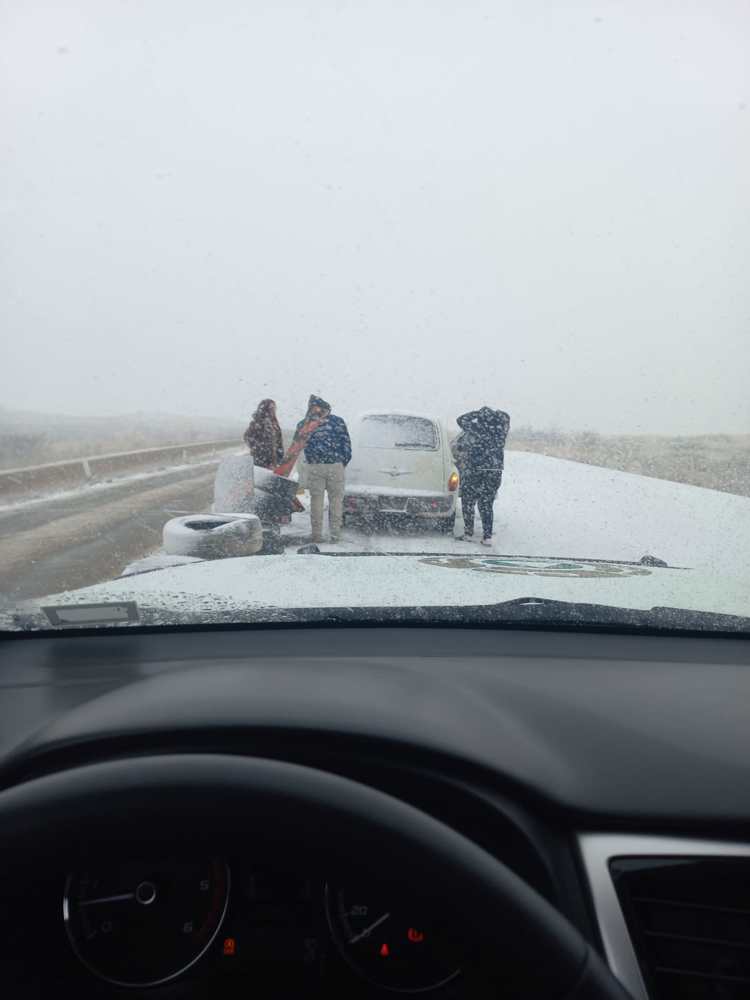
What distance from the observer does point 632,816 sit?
2.30m

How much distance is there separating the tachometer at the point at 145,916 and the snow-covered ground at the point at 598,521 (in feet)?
5.55

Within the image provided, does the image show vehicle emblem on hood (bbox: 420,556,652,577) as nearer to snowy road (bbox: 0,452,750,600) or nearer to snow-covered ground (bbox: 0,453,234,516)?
snowy road (bbox: 0,452,750,600)

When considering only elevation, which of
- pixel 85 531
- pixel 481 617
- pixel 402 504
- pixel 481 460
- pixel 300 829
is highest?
pixel 481 460

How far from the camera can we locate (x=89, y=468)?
399 cm

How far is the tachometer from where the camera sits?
209cm

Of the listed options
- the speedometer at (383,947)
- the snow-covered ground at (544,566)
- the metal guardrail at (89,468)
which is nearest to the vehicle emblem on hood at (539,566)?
the snow-covered ground at (544,566)

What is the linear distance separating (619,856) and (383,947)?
0.68 m

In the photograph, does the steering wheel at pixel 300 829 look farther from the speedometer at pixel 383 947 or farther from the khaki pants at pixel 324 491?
the khaki pants at pixel 324 491

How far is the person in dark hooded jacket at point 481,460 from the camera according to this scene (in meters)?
3.35

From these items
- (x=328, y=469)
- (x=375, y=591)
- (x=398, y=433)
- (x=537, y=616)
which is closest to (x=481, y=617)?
(x=537, y=616)

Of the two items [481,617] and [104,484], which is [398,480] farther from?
[104,484]

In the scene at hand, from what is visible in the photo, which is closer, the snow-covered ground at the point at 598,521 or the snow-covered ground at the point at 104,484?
the snow-covered ground at the point at 598,521

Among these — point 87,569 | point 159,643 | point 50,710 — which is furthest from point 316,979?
point 87,569

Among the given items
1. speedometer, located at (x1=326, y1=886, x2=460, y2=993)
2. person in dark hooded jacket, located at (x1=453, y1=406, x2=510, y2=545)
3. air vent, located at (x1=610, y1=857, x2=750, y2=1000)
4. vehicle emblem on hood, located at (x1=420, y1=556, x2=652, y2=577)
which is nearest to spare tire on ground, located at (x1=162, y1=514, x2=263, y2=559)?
vehicle emblem on hood, located at (x1=420, y1=556, x2=652, y2=577)
